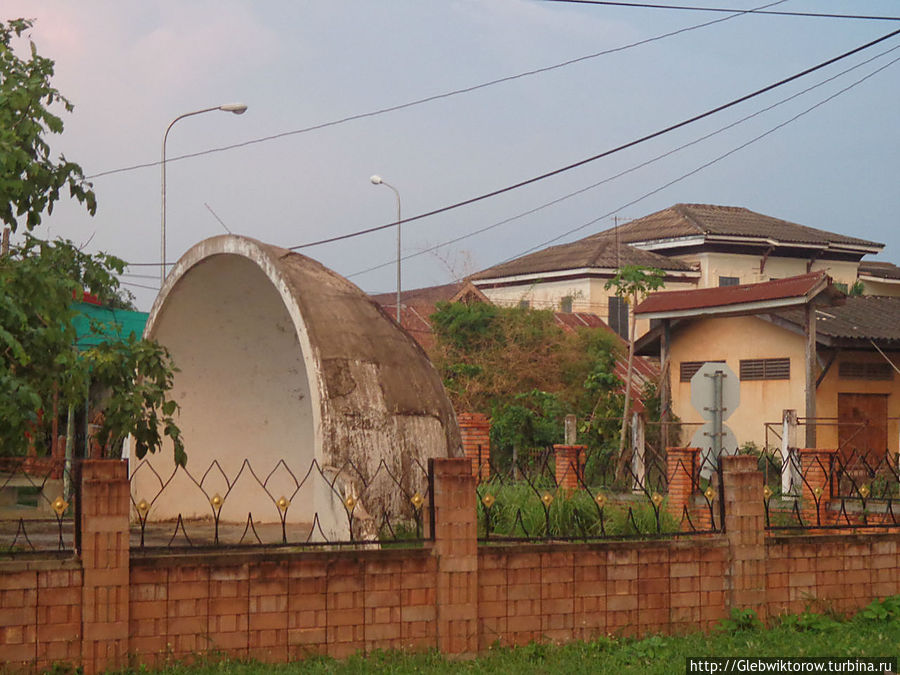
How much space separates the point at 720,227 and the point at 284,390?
1052 inches

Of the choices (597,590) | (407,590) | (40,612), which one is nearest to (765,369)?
(597,590)

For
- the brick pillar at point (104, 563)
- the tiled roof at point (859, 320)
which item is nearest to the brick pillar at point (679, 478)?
the tiled roof at point (859, 320)

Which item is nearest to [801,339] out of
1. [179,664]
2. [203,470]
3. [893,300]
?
[893,300]

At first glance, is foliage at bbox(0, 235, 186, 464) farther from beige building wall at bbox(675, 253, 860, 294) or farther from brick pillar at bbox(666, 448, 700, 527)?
beige building wall at bbox(675, 253, 860, 294)

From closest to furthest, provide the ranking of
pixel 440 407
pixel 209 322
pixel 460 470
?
pixel 460 470 → pixel 440 407 → pixel 209 322

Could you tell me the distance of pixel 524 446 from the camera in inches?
1044

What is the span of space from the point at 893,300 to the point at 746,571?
20.2 m

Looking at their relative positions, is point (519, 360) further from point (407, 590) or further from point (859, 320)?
point (407, 590)

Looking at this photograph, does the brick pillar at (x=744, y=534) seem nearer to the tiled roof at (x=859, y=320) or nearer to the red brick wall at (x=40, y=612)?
the red brick wall at (x=40, y=612)

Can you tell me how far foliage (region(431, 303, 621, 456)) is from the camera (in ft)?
97.4

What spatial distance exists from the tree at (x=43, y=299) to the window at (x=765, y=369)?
1784 centimetres

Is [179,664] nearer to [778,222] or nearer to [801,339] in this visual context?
[801,339]

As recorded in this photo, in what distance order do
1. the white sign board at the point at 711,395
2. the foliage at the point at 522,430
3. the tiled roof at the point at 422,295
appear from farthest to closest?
the tiled roof at the point at 422,295 → the foliage at the point at 522,430 → the white sign board at the point at 711,395

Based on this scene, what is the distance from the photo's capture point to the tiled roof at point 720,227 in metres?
38.6
